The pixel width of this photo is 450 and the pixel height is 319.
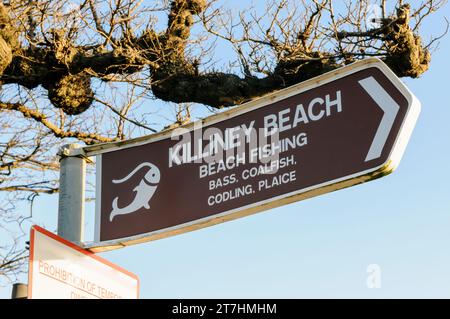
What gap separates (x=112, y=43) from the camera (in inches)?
259

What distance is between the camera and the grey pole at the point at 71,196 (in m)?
3.61

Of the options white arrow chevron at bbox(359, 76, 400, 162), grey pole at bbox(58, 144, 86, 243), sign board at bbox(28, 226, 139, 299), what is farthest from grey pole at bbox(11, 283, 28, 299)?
white arrow chevron at bbox(359, 76, 400, 162)

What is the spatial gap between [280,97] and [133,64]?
11.2 ft

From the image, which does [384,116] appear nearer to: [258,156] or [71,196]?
[258,156]

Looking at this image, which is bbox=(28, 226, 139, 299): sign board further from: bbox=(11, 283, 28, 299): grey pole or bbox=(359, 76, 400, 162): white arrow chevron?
bbox=(359, 76, 400, 162): white arrow chevron

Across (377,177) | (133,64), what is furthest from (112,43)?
(377,177)

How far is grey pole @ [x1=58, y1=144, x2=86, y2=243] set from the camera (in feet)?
11.8

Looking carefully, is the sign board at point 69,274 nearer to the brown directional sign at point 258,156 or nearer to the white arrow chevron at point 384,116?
the brown directional sign at point 258,156

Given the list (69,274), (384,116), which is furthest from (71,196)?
(384,116)

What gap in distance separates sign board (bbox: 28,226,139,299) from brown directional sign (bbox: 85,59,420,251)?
12 centimetres

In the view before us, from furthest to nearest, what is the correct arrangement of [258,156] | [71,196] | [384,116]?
[71,196] < [258,156] < [384,116]

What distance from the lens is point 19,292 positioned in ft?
10.8

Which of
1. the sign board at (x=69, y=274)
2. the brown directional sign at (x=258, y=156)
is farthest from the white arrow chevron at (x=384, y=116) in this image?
the sign board at (x=69, y=274)

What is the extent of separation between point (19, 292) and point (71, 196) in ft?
1.74
